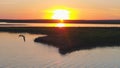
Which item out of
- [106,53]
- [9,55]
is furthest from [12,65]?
[106,53]

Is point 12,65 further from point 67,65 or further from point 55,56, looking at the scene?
point 55,56

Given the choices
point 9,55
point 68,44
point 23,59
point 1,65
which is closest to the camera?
point 1,65

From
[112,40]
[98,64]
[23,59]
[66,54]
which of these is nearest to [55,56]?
[66,54]

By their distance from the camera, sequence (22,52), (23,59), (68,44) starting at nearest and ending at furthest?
(23,59), (22,52), (68,44)

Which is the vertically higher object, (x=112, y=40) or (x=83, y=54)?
(x=83, y=54)

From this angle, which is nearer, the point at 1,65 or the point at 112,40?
the point at 1,65

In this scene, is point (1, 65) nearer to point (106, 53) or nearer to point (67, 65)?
point (67, 65)

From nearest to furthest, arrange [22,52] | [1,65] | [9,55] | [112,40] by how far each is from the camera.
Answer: [1,65]
[9,55]
[22,52]
[112,40]

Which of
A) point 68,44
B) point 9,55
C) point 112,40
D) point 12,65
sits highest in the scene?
point 12,65

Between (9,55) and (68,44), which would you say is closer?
(9,55)
